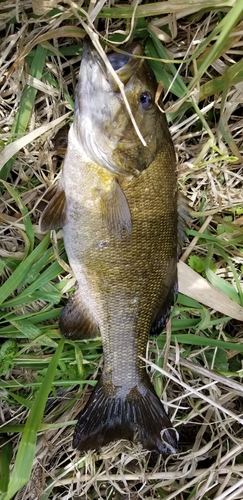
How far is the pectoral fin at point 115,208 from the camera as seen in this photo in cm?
181

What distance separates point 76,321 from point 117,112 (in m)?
0.98

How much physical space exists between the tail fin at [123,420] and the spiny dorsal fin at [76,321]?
0.85 feet

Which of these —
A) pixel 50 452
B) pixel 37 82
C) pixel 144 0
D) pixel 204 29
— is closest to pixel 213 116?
pixel 204 29

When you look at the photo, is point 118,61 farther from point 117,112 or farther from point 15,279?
point 15,279

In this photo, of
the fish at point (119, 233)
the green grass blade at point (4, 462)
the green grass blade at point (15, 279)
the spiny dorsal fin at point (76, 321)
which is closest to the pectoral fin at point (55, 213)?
the fish at point (119, 233)

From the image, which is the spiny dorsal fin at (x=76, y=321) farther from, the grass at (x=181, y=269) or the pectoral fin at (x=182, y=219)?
the pectoral fin at (x=182, y=219)

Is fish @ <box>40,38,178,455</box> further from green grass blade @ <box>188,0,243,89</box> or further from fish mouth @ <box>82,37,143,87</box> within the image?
green grass blade @ <box>188,0,243,89</box>

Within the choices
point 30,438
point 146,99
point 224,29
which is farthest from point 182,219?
point 30,438

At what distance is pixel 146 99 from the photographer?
1.78m

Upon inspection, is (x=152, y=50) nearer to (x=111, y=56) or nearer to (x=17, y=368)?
(x=111, y=56)

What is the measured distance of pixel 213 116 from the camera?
225 centimetres

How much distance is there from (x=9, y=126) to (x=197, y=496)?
7.03ft

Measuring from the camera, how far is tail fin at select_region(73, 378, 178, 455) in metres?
2.11

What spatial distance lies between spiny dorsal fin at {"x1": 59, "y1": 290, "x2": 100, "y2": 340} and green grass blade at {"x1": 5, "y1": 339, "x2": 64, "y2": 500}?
95 mm
